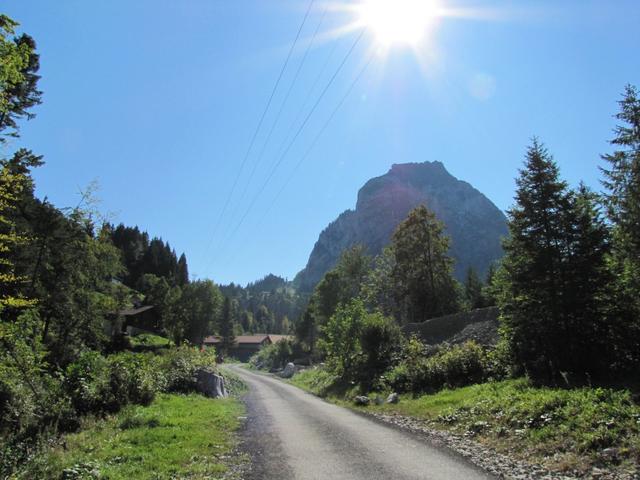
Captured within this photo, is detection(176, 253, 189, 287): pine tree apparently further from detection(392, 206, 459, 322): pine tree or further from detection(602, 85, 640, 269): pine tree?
detection(602, 85, 640, 269): pine tree

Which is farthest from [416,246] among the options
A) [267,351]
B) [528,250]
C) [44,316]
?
[267,351]

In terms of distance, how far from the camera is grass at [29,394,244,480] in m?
8.80

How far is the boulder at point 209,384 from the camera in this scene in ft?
82.6

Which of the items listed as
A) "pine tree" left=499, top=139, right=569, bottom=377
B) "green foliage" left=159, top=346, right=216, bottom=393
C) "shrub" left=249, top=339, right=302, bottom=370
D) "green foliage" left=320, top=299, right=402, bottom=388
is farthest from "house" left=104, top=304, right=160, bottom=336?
"pine tree" left=499, top=139, right=569, bottom=377

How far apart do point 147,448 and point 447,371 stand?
558 inches

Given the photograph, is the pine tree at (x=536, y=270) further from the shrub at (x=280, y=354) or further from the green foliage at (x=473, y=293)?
the shrub at (x=280, y=354)

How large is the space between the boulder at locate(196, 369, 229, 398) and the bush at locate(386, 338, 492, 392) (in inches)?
409

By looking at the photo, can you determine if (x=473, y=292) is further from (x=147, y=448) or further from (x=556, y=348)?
(x=147, y=448)

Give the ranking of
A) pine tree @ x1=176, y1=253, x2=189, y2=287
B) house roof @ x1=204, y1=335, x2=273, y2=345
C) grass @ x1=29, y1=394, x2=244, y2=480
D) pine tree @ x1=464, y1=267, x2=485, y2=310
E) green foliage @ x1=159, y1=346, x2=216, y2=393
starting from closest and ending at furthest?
grass @ x1=29, y1=394, x2=244, y2=480 → green foliage @ x1=159, y1=346, x2=216, y2=393 → pine tree @ x1=464, y1=267, x2=485, y2=310 → pine tree @ x1=176, y1=253, x2=189, y2=287 → house roof @ x1=204, y1=335, x2=273, y2=345

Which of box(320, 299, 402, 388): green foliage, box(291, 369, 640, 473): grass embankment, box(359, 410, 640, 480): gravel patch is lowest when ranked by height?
box(359, 410, 640, 480): gravel patch

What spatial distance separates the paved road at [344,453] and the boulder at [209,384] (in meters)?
10.3

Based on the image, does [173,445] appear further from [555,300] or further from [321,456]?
[555,300]

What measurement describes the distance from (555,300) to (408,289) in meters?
32.0

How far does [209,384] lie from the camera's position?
2561 cm
